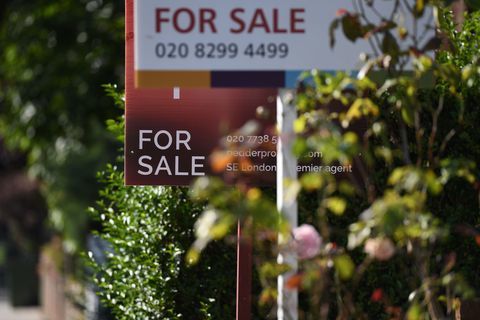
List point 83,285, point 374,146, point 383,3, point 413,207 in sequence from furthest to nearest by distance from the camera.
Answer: point 83,285
point 374,146
point 383,3
point 413,207

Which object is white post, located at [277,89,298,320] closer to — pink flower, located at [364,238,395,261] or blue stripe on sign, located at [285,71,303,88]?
blue stripe on sign, located at [285,71,303,88]

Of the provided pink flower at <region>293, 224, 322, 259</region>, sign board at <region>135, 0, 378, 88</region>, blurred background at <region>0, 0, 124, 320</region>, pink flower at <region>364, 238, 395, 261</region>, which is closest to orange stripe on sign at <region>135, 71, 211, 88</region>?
sign board at <region>135, 0, 378, 88</region>

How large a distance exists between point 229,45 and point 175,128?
1.16 m

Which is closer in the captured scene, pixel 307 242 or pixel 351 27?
pixel 307 242

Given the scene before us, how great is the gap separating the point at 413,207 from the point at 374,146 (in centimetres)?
225

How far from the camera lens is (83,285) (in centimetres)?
882

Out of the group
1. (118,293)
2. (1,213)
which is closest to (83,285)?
(118,293)

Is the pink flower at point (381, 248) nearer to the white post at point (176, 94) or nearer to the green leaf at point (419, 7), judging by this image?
the green leaf at point (419, 7)

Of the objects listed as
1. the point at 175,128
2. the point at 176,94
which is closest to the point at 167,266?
the point at 175,128

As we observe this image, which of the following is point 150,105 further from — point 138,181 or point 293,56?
point 293,56

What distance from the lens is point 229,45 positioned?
4.52m

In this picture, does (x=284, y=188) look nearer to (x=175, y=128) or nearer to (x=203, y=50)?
(x=203, y=50)

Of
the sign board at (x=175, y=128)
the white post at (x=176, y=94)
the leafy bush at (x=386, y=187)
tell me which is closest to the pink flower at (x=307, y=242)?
the leafy bush at (x=386, y=187)

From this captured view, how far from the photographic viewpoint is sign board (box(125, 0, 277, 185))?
5578 millimetres
